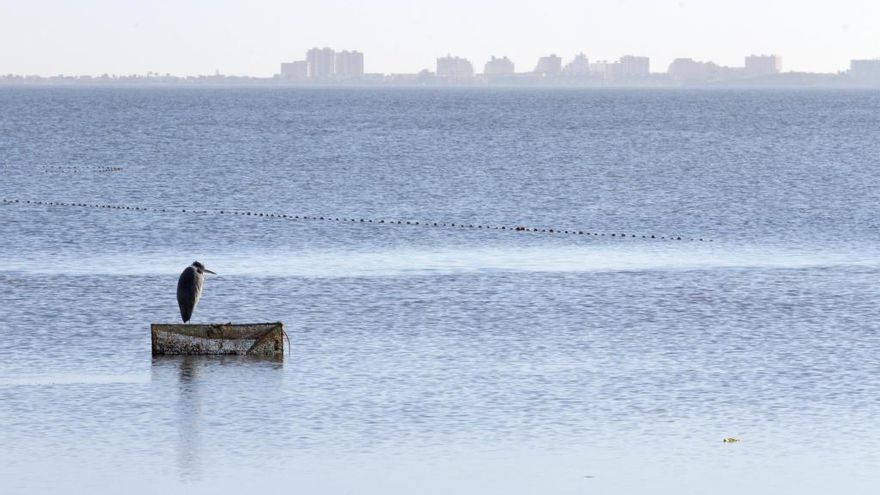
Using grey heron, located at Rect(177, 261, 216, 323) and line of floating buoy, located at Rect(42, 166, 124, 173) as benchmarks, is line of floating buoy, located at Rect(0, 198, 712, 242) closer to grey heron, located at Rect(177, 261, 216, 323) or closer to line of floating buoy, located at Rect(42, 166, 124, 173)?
line of floating buoy, located at Rect(42, 166, 124, 173)

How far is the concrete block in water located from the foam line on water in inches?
572

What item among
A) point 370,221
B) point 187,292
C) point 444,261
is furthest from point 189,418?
point 370,221

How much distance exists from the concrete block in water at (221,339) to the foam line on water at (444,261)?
14539 mm

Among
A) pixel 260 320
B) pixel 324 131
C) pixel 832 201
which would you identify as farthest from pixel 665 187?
pixel 324 131

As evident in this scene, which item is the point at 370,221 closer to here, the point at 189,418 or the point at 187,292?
the point at 187,292

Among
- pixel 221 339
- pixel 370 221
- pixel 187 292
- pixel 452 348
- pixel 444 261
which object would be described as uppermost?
pixel 187 292

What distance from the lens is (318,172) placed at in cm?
10256

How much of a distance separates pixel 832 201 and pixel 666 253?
1099 inches

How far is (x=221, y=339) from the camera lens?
30922 millimetres

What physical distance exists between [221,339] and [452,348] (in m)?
4.92

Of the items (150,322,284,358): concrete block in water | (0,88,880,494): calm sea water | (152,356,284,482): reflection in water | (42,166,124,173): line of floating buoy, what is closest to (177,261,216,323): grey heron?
(0,88,880,494): calm sea water

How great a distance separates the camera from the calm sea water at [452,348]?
22.7m

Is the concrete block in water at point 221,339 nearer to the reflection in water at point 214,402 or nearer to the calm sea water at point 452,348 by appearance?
the reflection in water at point 214,402

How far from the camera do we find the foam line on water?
47.1m
